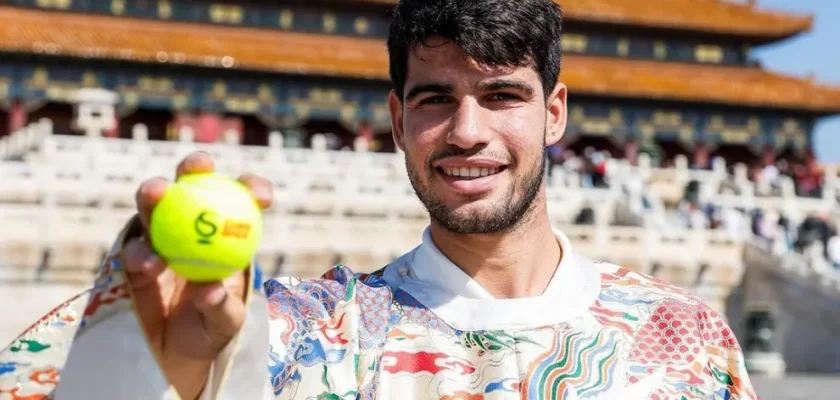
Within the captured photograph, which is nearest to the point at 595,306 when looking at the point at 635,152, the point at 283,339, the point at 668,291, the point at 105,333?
the point at 668,291

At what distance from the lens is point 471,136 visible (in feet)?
9.21

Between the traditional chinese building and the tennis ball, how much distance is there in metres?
29.2

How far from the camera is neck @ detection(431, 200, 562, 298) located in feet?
9.59

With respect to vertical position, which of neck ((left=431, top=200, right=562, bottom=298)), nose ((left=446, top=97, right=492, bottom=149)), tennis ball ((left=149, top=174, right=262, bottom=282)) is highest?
nose ((left=446, top=97, right=492, bottom=149))

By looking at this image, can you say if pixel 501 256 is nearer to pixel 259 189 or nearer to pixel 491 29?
pixel 491 29

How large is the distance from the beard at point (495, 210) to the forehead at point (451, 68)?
6.2 inches

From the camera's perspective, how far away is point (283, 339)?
2.67m

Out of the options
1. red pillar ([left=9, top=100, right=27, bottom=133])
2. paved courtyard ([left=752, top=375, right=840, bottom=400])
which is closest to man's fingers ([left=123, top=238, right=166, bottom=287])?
paved courtyard ([left=752, top=375, right=840, bottom=400])

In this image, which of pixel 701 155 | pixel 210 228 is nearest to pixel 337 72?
pixel 701 155

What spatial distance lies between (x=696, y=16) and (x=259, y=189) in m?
37.2

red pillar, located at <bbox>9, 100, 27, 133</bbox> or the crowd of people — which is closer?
the crowd of people

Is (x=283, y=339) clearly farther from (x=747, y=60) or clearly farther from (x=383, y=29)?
(x=747, y=60)

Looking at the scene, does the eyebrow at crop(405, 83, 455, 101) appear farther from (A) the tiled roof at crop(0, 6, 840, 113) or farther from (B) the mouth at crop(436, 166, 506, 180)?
(A) the tiled roof at crop(0, 6, 840, 113)

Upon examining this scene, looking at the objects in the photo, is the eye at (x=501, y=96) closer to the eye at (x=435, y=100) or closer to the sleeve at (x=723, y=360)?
the eye at (x=435, y=100)
